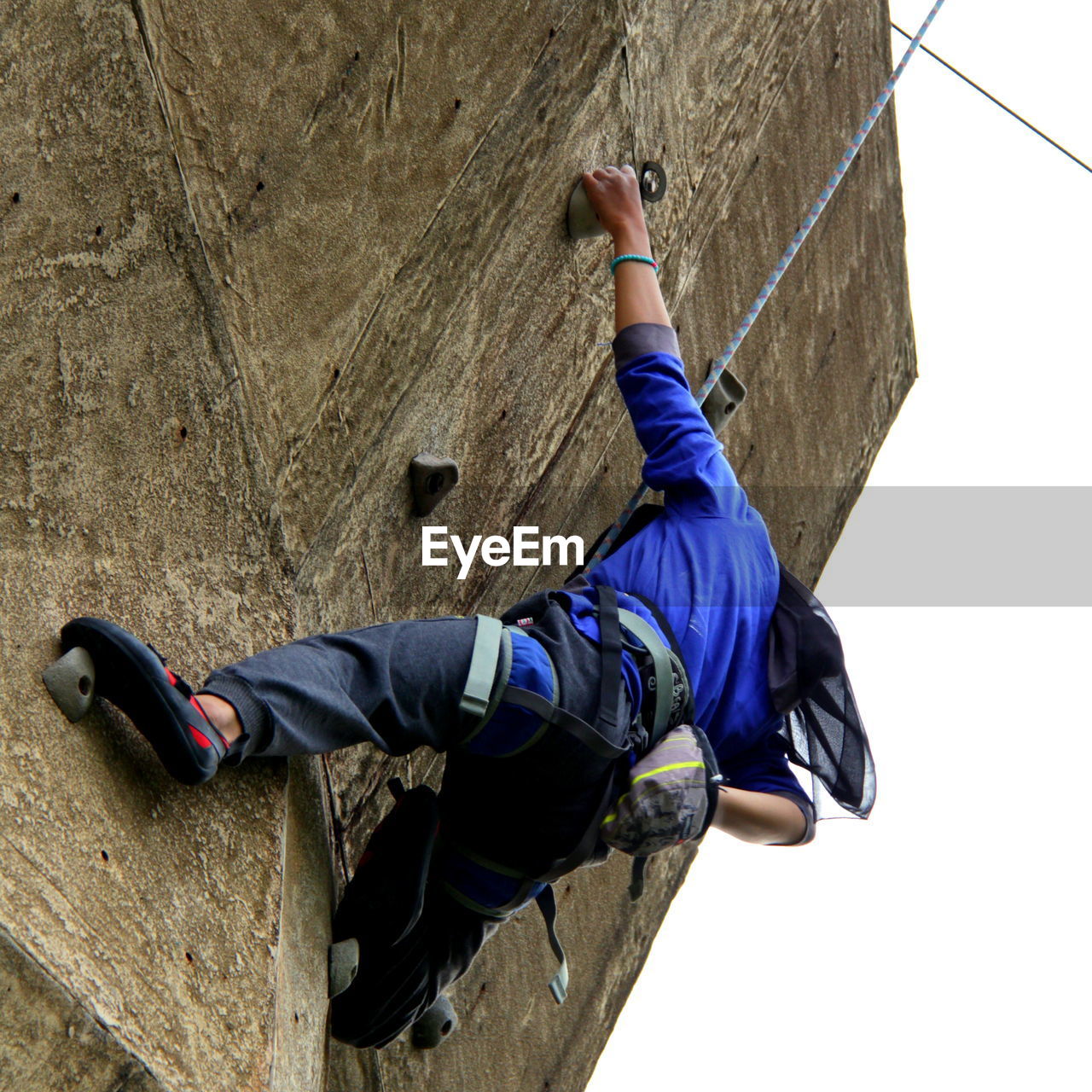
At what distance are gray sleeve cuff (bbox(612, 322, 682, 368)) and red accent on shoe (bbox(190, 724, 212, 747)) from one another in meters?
1.23

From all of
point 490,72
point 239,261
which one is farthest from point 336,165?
point 490,72

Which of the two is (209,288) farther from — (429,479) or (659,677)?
(659,677)

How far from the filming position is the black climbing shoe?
2.16m

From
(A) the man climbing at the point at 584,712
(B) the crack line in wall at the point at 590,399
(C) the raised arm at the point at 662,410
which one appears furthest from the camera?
(B) the crack line in wall at the point at 590,399

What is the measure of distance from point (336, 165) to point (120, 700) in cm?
122

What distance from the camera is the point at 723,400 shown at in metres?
4.14

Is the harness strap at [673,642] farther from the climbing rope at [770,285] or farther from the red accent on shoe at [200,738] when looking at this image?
the red accent on shoe at [200,738]

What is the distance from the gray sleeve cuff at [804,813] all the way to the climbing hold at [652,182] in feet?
5.26

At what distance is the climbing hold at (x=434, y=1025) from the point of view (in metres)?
3.44

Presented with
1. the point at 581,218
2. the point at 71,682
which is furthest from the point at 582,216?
the point at 71,682

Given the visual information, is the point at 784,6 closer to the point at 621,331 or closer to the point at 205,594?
the point at 621,331

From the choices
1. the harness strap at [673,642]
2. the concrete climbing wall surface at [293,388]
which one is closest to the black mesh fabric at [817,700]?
the harness strap at [673,642]

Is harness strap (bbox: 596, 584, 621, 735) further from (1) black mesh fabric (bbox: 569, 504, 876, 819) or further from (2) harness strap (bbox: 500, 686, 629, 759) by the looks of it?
(1) black mesh fabric (bbox: 569, 504, 876, 819)

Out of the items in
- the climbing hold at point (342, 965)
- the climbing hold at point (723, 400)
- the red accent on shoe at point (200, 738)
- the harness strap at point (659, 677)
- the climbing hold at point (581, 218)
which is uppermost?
the climbing hold at point (581, 218)
